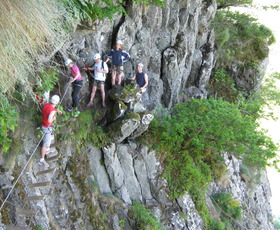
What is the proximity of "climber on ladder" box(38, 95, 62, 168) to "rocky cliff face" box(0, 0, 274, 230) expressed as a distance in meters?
0.41

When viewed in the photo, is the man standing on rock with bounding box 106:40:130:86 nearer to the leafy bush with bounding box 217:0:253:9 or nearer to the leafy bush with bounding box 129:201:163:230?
the leafy bush with bounding box 129:201:163:230

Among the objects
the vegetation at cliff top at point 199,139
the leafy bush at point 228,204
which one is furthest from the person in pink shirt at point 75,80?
the leafy bush at point 228,204

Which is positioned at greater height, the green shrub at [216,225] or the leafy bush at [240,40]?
the leafy bush at [240,40]

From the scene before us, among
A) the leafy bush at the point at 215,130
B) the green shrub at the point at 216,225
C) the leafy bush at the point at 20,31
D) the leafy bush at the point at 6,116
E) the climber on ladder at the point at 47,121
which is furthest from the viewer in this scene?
the green shrub at the point at 216,225

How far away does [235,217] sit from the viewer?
1402cm

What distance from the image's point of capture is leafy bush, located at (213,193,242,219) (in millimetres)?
13883

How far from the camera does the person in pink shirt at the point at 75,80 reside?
837 cm

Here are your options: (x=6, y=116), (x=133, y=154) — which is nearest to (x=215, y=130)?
(x=133, y=154)

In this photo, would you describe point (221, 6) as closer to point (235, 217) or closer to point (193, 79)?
point (193, 79)

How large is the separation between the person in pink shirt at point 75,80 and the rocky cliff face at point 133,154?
1.10 feet

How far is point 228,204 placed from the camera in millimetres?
13961

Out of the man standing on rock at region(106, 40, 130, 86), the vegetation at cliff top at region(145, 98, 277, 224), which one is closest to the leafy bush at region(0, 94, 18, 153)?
the man standing on rock at region(106, 40, 130, 86)

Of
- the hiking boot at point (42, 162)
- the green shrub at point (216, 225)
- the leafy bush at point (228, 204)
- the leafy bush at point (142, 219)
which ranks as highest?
the hiking boot at point (42, 162)

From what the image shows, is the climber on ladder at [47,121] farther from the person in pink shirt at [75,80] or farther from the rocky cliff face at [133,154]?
the person in pink shirt at [75,80]
